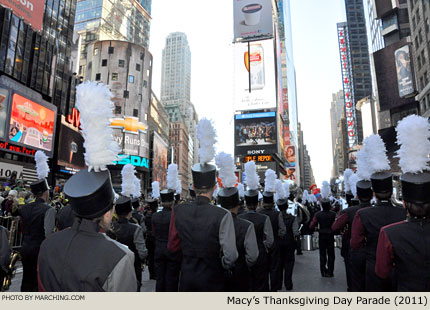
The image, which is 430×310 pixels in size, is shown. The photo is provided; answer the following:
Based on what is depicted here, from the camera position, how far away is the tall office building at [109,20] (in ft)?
237

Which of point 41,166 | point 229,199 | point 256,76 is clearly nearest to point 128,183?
point 41,166

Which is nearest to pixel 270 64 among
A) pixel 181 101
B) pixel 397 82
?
pixel 397 82

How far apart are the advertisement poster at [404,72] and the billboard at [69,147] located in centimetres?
4826

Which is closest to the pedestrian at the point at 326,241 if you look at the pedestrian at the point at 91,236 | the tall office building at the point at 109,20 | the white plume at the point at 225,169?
the white plume at the point at 225,169

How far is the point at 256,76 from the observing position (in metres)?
62.9

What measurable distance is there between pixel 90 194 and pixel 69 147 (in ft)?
126

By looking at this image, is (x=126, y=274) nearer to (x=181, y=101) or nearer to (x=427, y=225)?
(x=427, y=225)

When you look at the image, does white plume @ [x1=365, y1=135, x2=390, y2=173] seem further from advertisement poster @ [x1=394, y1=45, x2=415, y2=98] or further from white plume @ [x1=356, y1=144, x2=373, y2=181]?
advertisement poster @ [x1=394, y1=45, x2=415, y2=98]

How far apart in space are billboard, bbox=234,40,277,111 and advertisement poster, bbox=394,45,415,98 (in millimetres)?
21809

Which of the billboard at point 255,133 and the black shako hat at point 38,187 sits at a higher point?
the billboard at point 255,133

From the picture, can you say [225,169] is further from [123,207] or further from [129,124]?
[129,124]

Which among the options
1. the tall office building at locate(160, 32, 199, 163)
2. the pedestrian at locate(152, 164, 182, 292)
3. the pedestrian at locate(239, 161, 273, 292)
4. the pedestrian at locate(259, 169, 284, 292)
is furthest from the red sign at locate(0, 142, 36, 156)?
the tall office building at locate(160, 32, 199, 163)

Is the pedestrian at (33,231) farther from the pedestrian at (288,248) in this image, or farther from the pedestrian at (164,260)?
the pedestrian at (288,248)

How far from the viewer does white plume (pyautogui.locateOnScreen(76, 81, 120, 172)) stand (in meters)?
2.30
